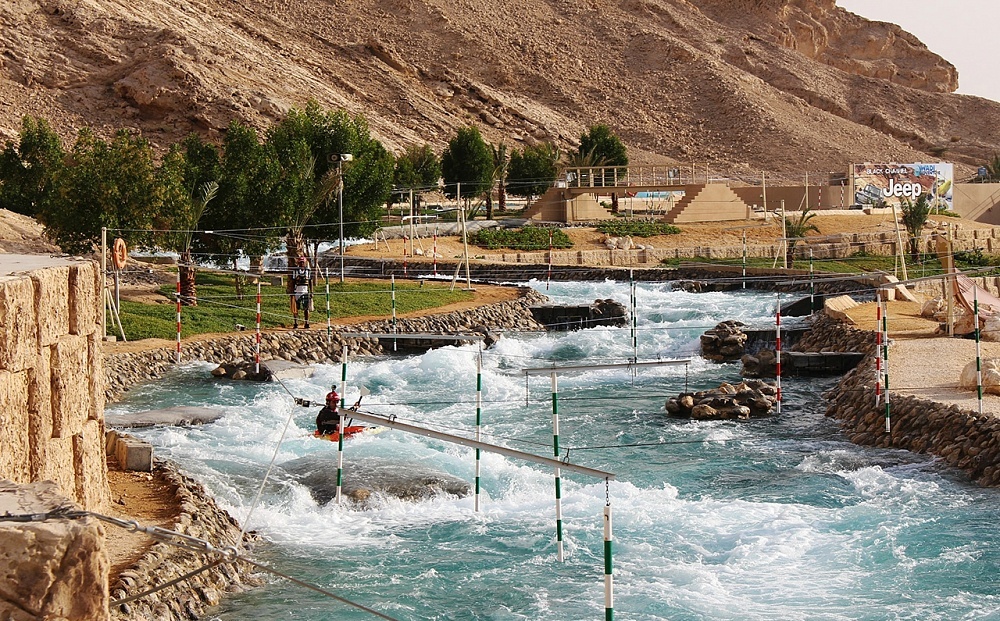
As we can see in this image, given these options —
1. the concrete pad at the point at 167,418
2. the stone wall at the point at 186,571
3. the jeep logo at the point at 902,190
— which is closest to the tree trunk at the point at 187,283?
the concrete pad at the point at 167,418

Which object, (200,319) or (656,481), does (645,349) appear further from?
(656,481)

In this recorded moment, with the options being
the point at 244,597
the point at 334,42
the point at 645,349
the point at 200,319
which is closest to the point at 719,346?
the point at 645,349

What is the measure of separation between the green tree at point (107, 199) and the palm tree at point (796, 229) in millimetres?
24150

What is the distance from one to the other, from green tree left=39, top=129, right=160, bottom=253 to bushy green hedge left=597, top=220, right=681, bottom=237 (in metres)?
26.2

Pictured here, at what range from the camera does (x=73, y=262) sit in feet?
33.5

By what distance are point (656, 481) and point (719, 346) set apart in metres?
11.8

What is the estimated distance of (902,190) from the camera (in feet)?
204

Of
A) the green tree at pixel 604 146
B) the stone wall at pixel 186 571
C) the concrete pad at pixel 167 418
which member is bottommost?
the stone wall at pixel 186 571

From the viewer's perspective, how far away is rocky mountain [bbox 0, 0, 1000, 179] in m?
88.3

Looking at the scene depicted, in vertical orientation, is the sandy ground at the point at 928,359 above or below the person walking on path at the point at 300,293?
below

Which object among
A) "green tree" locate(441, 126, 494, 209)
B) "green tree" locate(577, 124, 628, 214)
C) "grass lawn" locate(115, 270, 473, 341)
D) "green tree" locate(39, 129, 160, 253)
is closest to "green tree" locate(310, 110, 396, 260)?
"grass lawn" locate(115, 270, 473, 341)

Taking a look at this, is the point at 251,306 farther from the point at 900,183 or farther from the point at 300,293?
the point at 900,183

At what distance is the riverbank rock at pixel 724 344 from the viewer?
1060 inches

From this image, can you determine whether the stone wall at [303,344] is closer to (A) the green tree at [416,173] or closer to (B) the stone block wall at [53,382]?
(B) the stone block wall at [53,382]
